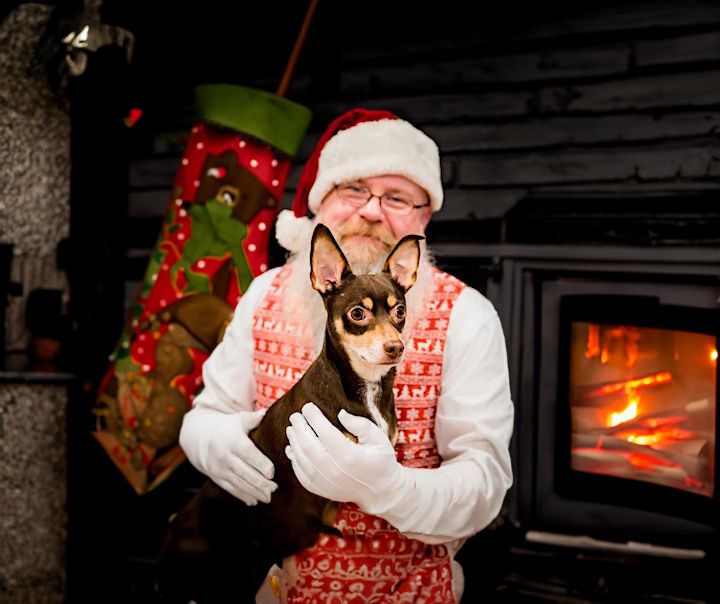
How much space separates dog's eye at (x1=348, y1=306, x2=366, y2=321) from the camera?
1.27m

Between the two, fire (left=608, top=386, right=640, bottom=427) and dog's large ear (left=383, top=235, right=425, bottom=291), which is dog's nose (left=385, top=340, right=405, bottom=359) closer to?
dog's large ear (left=383, top=235, right=425, bottom=291)

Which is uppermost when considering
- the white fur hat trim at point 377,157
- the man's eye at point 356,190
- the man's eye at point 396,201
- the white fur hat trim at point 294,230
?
the white fur hat trim at point 377,157

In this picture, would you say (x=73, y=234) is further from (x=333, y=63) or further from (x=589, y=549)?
(x=589, y=549)

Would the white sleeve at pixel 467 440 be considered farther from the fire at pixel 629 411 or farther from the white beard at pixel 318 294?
the fire at pixel 629 411

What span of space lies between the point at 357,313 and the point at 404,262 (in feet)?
0.48

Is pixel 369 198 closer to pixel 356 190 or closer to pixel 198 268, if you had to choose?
Result: pixel 356 190

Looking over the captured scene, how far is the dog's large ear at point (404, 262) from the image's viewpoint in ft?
4.38

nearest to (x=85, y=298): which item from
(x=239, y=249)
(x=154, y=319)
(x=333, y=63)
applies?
(x=154, y=319)

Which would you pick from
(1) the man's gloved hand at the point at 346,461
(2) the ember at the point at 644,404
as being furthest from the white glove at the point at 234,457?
(2) the ember at the point at 644,404

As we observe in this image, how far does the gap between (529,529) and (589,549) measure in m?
0.20

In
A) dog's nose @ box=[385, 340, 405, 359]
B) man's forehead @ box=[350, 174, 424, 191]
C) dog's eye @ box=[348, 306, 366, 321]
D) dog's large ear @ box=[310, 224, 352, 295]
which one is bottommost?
dog's nose @ box=[385, 340, 405, 359]

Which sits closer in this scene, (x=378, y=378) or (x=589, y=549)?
(x=378, y=378)

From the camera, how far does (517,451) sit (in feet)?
7.72

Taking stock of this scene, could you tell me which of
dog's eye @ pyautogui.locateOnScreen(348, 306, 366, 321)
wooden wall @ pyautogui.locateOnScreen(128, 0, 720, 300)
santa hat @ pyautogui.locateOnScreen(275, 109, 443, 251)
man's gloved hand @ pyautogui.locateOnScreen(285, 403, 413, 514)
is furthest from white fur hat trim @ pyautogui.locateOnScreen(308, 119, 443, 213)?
wooden wall @ pyautogui.locateOnScreen(128, 0, 720, 300)
